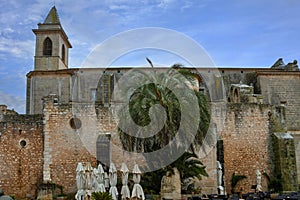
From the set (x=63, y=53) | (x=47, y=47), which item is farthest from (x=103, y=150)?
(x=63, y=53)

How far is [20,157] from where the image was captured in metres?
22.2

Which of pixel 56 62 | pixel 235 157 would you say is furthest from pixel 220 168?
pixel 56 62

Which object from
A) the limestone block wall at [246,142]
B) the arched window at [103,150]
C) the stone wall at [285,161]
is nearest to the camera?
the arched window at [103,150]

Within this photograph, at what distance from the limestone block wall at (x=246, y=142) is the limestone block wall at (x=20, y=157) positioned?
11.9 meters

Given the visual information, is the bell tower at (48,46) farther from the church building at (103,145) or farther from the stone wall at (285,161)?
the stone wall at (285,161)

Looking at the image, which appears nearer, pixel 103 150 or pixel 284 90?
pixel 103 150

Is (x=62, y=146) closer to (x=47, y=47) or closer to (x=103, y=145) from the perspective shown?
(x=103, y=145)

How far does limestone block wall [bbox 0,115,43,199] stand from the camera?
21969 mm

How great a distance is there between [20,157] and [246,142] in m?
14.5

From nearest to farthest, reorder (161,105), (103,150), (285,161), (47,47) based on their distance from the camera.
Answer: (161,105) < (103,150) < (285,161) < (47,47)

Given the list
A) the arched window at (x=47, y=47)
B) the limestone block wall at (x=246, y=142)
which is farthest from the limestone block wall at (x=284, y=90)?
the arched window at (x=47, y=47)

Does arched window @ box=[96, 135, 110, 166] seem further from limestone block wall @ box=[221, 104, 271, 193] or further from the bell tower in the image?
the bell tower

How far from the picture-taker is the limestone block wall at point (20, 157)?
21969 mm

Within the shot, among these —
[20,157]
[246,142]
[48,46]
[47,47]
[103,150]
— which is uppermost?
[48,46]
